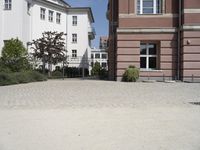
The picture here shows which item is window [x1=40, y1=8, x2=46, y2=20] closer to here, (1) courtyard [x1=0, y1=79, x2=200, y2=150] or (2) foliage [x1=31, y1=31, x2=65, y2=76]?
(2) foliage [x1=31, y1=31, x2=65, y2=76]

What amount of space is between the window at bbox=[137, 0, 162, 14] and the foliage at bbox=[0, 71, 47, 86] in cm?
887

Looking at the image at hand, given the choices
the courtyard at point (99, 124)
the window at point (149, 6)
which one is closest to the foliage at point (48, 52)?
the window at point (149, 6)

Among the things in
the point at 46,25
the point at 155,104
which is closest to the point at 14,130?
the point at 155,104

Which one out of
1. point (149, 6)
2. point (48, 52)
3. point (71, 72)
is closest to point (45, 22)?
point (71, 72)

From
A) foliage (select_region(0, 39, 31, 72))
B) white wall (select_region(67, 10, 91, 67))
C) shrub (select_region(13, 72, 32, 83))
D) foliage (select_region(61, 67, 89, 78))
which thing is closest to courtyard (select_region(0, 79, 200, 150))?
shrub (select_region(13, 72, 32, 83))

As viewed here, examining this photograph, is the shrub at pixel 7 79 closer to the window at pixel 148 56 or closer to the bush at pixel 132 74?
the bush at pixel 132 74

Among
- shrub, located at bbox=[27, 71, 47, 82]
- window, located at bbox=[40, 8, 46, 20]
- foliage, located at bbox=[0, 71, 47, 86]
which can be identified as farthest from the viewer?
window, located at bbox=[40, 8, 46, 20]

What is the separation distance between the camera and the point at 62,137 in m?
8.27

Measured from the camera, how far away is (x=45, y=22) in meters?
55.4

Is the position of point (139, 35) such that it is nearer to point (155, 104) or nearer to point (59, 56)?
point (155, 104)

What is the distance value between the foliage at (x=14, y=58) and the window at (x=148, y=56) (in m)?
10.9

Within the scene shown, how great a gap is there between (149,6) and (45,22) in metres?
29.8

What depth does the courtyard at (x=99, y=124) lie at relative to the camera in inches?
305

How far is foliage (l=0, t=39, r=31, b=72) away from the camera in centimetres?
3334
